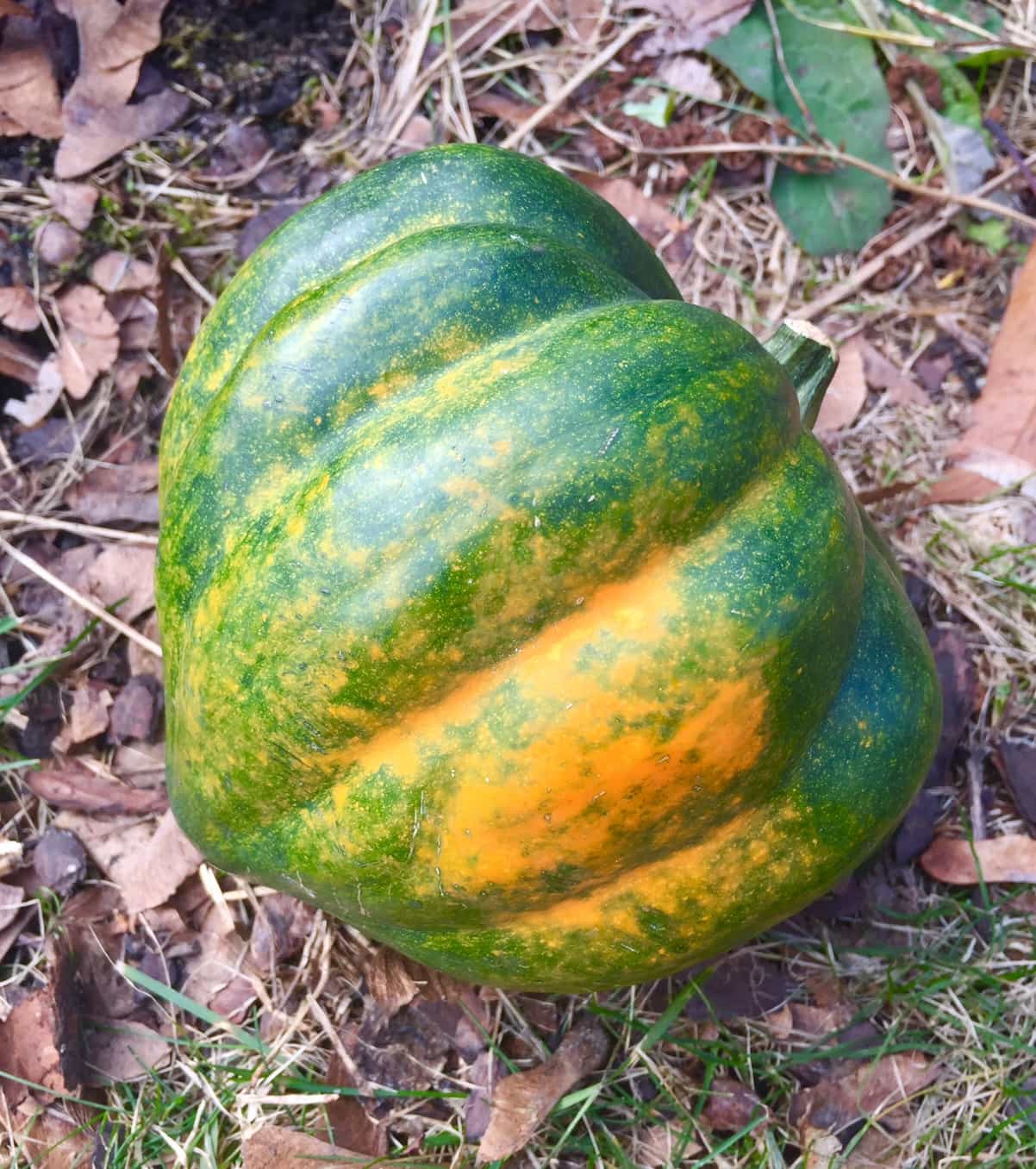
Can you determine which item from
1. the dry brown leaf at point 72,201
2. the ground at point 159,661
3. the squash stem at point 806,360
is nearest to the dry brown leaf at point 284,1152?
the ground at point 159,661

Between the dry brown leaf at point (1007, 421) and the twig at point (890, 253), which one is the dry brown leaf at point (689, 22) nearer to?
the twig at point (890, 253)

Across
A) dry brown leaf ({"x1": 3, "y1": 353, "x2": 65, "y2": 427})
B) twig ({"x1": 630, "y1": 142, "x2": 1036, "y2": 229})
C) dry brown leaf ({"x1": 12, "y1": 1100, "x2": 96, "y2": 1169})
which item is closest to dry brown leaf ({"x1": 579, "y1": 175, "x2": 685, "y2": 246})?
twig ({"x1": 630, "y1": 142, "x2": 1036, "y2": 229})

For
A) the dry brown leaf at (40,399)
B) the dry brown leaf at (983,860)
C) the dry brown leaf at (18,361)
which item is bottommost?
the dry brown leaf at (983,860)

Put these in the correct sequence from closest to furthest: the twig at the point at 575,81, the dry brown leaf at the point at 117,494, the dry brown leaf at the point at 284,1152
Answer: the dry brown leaf at the point at 284,1152
the dry brown leaf at the point at 117,494
the twig at the point at 575,81

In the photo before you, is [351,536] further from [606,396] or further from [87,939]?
[87,939]

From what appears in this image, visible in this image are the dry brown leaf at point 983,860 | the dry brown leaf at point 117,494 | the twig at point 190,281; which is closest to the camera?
the dry brown leaf at point 983,860

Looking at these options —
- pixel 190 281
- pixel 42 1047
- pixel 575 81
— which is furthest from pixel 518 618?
pixel 575 81
